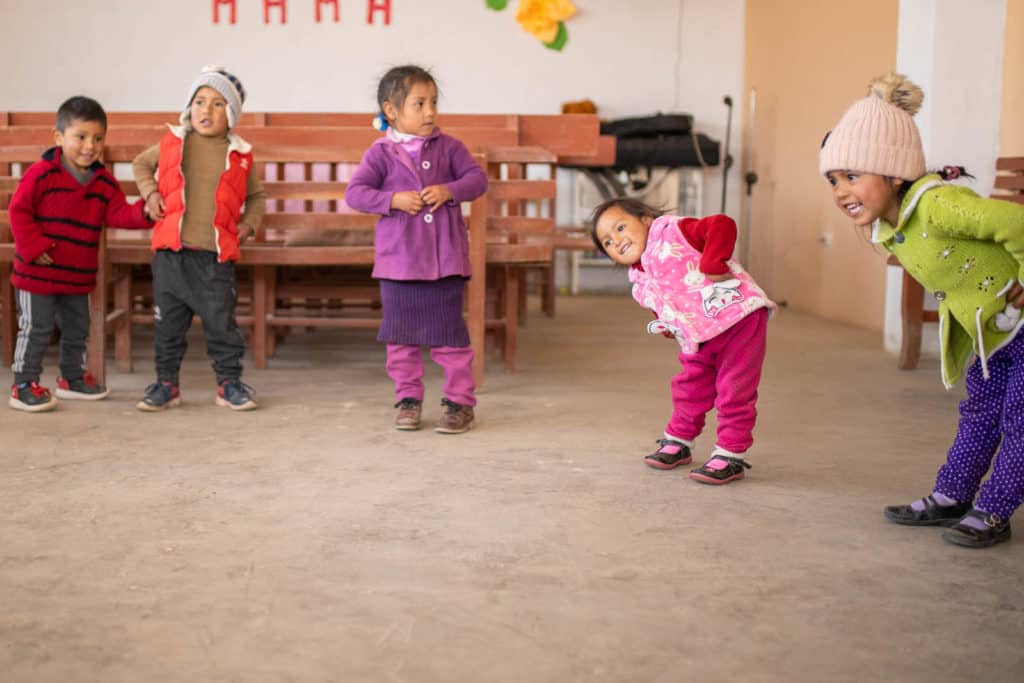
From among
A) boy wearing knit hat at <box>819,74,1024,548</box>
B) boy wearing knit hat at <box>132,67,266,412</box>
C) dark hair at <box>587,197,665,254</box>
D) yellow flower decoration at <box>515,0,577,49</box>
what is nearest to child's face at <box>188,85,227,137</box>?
boy wearing knit hat at <box>132,67,266,412</box>

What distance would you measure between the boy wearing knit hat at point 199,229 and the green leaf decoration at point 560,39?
199 inches

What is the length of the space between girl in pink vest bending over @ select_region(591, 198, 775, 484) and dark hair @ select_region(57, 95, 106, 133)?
5.61 feet

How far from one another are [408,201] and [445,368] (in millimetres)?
505

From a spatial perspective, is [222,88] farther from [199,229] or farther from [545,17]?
[545,17]

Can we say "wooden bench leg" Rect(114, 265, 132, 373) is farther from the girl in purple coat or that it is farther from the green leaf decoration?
the green leaf decoration

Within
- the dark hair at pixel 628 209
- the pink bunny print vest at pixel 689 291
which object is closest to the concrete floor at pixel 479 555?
the pink bunny print vest at pixel 689 291

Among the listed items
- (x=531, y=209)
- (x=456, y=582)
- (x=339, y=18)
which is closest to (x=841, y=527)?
(x=456, y=582)

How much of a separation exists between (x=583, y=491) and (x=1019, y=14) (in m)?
3.36

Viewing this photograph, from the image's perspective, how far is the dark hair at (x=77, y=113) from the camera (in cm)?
336

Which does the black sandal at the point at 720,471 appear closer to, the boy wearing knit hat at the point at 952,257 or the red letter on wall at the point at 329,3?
the boy wearing knit hat at the point at 952,257

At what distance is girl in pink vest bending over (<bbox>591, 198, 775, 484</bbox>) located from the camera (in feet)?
8.21

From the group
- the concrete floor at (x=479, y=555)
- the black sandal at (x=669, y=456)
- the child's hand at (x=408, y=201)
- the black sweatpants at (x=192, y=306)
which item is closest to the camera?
the concrete floor at (x=479, y=555)

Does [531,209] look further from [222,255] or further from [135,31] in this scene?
[222,255]

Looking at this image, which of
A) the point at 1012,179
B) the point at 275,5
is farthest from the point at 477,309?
the point at 275,5
